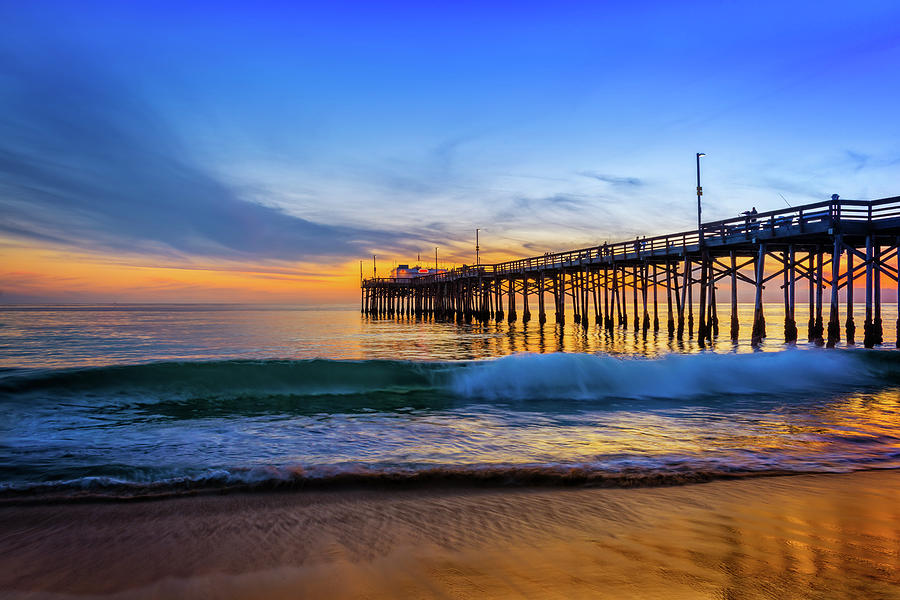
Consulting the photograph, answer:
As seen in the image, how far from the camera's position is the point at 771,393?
11.5m

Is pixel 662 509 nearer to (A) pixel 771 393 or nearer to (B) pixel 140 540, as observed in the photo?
(B) pixel 140 540

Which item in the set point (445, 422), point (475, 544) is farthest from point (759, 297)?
point (475, 544)

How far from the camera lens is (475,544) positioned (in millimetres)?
3588

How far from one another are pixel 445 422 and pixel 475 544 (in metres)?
4.82

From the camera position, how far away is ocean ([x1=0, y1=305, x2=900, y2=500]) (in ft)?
17.4

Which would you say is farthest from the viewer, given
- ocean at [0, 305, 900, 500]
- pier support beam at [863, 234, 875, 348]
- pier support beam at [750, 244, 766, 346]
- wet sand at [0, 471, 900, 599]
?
pier support beam at [750, 244, 766, 346]

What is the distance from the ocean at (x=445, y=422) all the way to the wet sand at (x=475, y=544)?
496mm

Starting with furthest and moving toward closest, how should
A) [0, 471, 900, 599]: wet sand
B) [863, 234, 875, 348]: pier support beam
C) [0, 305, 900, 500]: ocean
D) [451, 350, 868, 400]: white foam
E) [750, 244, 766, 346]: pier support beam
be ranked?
[750, 244, 766, 346]: pier support beam, [863, 234, 875, 348]: pier support beam, [451, 350, 868, 400]: white foam, [0, 305, 900, 500]: ocean, [0, 471, 900, 599]: wet sand

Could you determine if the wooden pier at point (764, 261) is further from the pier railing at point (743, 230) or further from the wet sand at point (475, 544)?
the wet sand at point (475, 544)

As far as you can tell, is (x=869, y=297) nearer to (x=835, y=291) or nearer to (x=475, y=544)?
(x=835, y=291)

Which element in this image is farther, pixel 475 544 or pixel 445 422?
pixel 445 422

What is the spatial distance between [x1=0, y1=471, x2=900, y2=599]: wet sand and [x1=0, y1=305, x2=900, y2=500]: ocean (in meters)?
0.50

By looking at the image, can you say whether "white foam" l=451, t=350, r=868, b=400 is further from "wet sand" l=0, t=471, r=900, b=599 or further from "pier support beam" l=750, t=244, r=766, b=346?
"pier support beam" l=750, t=244, r=766, b=346

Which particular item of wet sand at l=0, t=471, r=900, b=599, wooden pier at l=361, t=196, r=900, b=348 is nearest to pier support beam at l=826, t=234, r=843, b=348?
wooden pier at l=361, t=196, r=900, b=348
